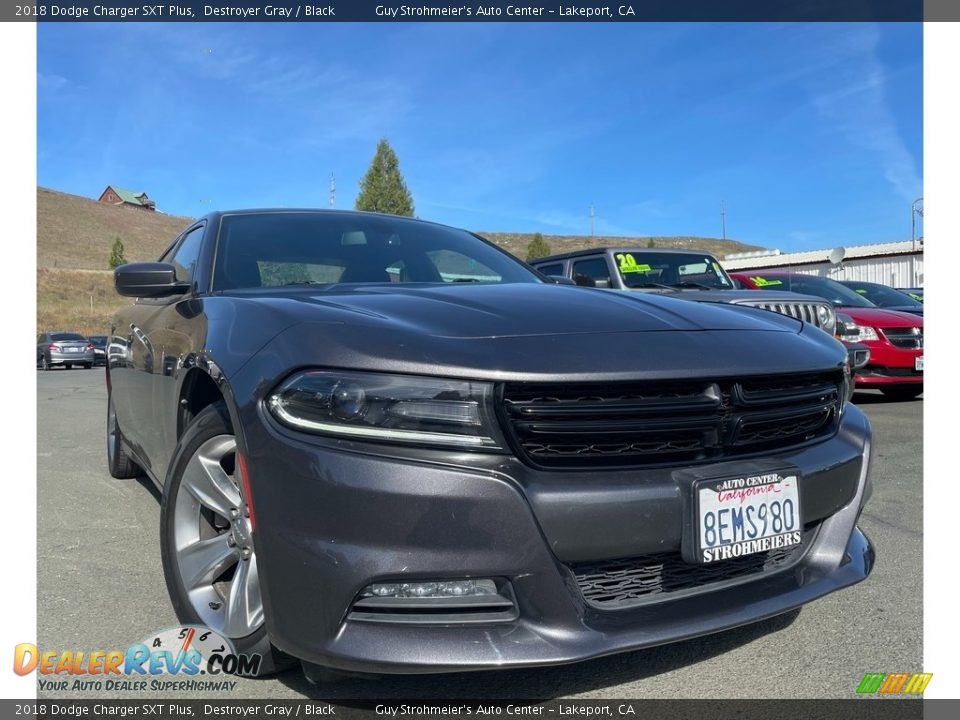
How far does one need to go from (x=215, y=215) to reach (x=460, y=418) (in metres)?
2.19

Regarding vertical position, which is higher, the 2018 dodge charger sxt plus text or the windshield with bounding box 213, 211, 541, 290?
the windshield with bounding box 213, 211, 541, 290

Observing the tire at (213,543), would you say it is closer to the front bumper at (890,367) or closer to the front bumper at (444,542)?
the front bumper at (444,542)

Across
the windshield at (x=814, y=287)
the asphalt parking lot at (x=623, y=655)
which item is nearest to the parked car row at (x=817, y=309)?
the windshield at (x=814, y=287)

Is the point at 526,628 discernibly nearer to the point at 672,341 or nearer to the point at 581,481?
the point at 581,481

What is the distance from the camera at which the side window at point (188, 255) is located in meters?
3.35

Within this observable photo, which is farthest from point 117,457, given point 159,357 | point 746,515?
point 746,515

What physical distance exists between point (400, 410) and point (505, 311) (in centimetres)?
58

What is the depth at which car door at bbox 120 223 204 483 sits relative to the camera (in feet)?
9.55

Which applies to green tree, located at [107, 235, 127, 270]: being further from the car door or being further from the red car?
the car door

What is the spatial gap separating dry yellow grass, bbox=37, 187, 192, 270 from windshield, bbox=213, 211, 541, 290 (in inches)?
2320

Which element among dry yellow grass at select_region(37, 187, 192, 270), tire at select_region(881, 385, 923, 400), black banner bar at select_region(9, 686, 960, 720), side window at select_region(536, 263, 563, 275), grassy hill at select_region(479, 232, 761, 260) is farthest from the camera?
grassy hill at select_region(479, 232, 761, 260)

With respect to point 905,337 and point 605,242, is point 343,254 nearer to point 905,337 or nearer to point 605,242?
point 905,337

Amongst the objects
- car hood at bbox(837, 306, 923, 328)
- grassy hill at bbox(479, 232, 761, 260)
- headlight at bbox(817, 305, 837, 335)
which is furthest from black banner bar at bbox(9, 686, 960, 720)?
grassy hill at bbox(479, 232, 761, 260)

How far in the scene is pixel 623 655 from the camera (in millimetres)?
2361
